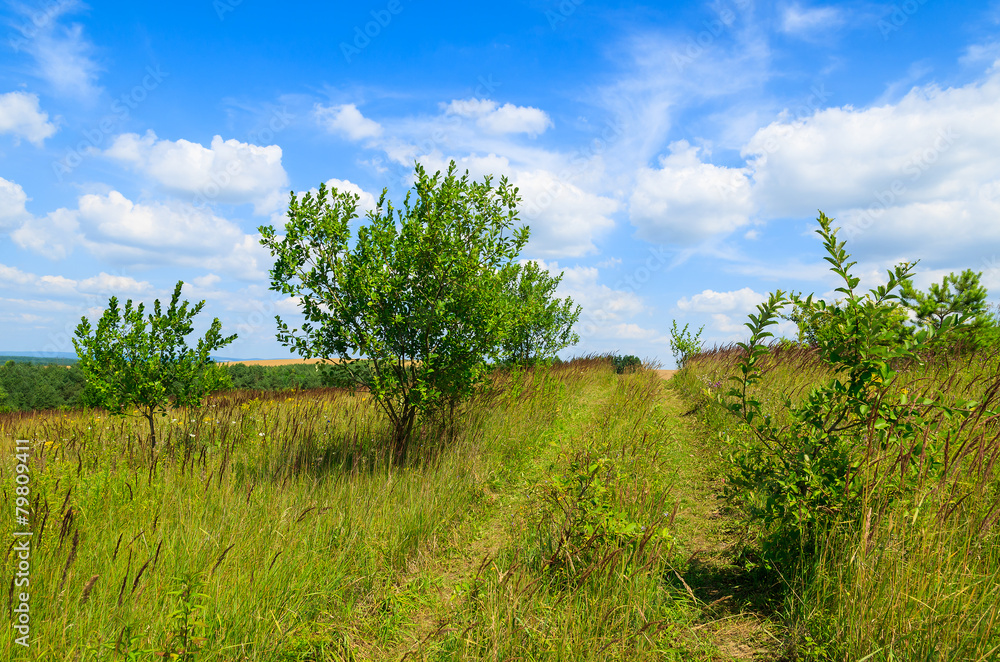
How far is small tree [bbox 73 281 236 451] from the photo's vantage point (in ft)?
20.0

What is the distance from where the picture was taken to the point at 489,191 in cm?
629

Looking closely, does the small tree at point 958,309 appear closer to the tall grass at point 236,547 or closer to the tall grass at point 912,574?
the tall grass at point 912,574

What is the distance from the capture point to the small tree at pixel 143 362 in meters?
6.10

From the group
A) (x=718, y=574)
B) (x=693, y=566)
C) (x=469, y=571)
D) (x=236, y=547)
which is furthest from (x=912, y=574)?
(x=236, y=547)

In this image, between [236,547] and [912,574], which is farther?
[236,547]

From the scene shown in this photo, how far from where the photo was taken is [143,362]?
6273mm

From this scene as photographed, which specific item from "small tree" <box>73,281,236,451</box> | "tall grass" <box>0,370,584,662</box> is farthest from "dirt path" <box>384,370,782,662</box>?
"small tree" <box>73,281,236,451</box>

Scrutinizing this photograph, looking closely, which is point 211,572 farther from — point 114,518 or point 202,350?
point 202,350

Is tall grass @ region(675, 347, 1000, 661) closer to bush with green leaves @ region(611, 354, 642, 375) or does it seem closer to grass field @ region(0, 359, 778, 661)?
grass field @ region(0, 359, 778, 661)

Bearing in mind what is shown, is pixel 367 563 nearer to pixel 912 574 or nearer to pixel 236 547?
pixel 236 547

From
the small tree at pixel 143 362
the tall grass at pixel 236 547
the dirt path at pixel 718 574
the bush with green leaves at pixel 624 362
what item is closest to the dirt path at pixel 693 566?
the dirt path at pixel 718 574

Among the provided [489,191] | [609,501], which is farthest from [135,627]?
[489,191]

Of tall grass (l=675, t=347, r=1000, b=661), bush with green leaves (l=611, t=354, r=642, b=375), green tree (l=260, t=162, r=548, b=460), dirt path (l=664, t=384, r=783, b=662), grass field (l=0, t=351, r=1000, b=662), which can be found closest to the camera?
tall grass (l=675, t=347, r=1000, b=661)

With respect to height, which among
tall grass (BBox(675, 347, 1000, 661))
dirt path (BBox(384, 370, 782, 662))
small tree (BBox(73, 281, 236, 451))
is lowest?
A: dirt path (BBox(384, 370, 782, 662))
